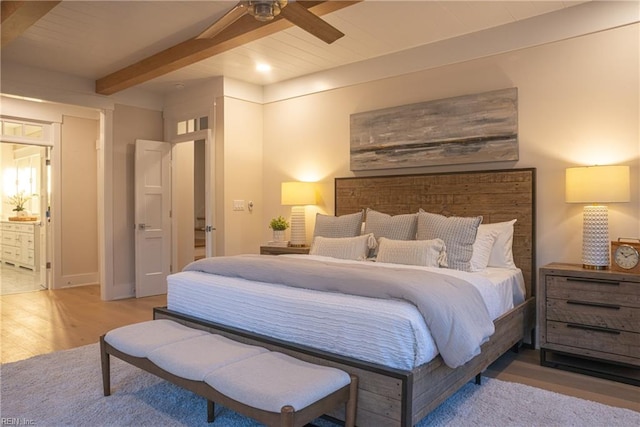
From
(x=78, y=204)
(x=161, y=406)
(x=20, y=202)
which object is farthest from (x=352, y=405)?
(x=20, y=202)

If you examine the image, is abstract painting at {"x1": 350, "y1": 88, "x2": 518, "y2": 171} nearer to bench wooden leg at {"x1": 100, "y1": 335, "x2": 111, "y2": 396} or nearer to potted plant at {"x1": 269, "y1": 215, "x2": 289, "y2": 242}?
potted plant at {"x1": 269, "y1": 215, "x2": 289, "y2": 242}

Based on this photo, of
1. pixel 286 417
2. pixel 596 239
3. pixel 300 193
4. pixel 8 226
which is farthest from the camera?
pixel 8 226

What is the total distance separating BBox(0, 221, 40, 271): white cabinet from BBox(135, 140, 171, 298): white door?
9.14 ft

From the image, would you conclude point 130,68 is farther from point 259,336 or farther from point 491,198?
point 491,198

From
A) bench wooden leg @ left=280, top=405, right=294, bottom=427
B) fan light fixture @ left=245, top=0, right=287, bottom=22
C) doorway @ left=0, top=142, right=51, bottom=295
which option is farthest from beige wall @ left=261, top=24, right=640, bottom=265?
doorway @ left=0, top=142, right=51, bottom=295

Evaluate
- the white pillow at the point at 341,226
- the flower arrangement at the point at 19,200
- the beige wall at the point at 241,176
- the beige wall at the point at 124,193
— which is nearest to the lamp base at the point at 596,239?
the white pillow at the point at 341,226

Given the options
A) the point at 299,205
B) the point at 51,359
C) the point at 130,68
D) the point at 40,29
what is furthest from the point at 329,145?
the point at 51,359

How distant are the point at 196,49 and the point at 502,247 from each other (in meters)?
3.20

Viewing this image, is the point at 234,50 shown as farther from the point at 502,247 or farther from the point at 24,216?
the point at 24,216

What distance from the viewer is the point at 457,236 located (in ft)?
11.0

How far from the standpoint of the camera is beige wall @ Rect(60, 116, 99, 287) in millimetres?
6414

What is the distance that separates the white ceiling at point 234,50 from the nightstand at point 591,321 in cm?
209

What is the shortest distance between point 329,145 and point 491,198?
6.38 feet

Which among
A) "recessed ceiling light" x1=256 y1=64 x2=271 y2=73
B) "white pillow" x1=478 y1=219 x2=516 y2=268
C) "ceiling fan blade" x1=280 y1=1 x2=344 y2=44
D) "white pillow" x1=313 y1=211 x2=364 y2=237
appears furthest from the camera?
"recessed ceiling light" x1=256 y1=64 x2=271 y2=73
